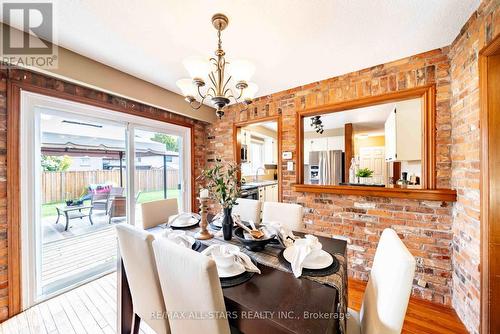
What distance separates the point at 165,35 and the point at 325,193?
7.64 ft

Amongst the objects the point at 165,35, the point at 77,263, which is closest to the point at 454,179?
the point at 165,35

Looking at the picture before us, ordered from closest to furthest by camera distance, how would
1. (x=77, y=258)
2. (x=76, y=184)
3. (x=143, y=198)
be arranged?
(x=76, y=184), (x=77, y=258), (x=143, y=198)

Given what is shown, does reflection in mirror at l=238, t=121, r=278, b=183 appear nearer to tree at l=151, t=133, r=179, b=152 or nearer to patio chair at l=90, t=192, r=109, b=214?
tree at l=151, t=133, r=179, b=152

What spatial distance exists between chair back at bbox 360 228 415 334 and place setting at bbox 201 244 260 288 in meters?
0.57

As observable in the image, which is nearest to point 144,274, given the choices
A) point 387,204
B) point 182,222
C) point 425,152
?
point 182,222

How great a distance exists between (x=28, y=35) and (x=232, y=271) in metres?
2.49

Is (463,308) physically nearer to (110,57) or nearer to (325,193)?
(325,193)

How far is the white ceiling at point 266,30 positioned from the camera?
1.31 meters

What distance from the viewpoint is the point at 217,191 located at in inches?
58.2

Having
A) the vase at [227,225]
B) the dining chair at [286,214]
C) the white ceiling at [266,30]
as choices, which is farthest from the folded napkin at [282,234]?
the white ceiling at [266,30]

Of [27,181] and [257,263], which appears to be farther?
[27,181]

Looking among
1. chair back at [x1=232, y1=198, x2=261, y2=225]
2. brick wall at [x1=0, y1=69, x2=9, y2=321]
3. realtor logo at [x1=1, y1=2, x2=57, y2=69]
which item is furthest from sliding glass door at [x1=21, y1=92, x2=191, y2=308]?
chair back at [x1=232, y1=198, x2=261, y2=225]

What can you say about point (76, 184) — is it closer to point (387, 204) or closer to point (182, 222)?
point (182, 222)

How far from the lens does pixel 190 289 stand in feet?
2.82
